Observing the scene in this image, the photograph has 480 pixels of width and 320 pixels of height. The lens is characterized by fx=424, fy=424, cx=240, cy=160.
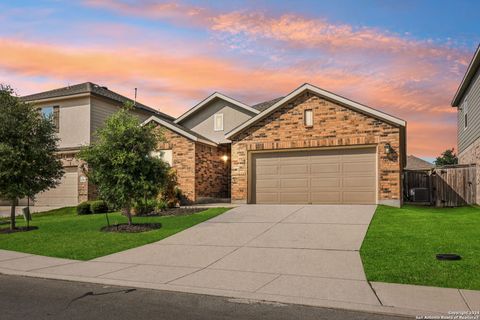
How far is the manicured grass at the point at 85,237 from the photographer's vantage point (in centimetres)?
1138

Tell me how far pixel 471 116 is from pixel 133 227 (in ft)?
63.9

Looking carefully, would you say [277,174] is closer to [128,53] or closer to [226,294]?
[128,53]

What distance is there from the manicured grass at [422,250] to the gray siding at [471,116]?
927 centimetres

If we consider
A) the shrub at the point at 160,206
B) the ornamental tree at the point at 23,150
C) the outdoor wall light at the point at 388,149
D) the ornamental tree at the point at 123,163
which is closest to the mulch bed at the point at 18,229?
the ornamental tree at the point at 23,150

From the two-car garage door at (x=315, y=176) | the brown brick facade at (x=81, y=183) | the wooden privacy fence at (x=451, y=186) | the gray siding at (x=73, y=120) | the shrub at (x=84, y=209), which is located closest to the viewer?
the two-car garage door at (x=315, y=176)

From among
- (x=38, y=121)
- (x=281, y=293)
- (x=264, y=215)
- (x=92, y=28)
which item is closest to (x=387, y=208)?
(x=264, y=215)

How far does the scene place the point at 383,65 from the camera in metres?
17.1

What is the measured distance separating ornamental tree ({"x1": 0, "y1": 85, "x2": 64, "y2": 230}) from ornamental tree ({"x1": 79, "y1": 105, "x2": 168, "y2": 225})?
2613 millimetres

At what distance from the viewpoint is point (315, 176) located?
19.6 m

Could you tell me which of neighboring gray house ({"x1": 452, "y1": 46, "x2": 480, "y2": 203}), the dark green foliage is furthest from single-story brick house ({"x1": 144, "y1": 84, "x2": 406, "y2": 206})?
the dark green foliage

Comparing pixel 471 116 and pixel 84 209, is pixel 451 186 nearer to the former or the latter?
pixel 471 116

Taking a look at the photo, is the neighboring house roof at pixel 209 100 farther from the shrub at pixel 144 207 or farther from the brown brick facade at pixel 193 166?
the shrub at pixel 144 207

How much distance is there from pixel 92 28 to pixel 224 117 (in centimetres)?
1262

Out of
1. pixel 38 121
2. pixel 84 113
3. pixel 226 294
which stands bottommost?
pixel 226 294
